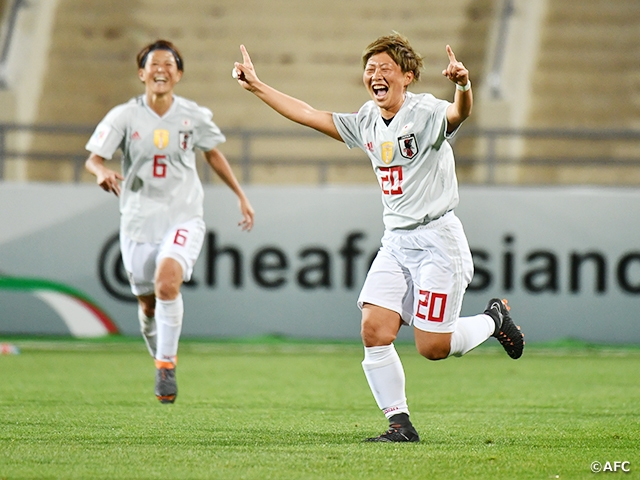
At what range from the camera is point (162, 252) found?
7.86 meters

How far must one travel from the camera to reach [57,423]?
21.1 ft

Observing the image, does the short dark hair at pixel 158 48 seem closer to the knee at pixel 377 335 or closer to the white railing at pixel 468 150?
the knee at pixel 377 335

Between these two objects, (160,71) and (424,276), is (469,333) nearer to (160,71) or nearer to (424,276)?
(424,276)

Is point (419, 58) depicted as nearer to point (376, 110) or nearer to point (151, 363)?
point (376, 110)

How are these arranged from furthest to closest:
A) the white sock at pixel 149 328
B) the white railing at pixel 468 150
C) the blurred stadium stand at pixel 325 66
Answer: the blurred stadium stand at pixel 325 66 → the white railing at pixel 468 150 → the white sock at pixel 149 328

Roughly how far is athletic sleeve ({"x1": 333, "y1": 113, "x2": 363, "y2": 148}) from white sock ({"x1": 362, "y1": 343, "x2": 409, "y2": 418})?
1150mm

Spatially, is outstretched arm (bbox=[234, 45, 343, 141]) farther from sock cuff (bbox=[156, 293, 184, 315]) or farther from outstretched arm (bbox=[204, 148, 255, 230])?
outstretched arm (bbox=[204, 148, 255, 230])

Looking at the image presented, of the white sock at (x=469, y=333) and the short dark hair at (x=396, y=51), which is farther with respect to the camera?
the white sock at (x=469, y=333)

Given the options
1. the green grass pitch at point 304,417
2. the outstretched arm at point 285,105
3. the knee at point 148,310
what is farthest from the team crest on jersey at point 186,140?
the outstretched arm at point 285,105

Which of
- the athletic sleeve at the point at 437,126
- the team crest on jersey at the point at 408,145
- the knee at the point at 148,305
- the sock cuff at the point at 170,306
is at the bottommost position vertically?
the knee at the point at 148,305

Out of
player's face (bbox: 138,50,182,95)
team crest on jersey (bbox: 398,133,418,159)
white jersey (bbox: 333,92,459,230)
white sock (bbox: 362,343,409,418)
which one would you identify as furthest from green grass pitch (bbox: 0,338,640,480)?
player's face (bbox: 138,50,182,95)

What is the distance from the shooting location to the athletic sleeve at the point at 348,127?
6.28m

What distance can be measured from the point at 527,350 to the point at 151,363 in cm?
394

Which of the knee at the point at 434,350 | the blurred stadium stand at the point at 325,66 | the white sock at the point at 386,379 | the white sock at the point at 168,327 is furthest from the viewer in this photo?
the blurred stadium stand at the point at 325,66
